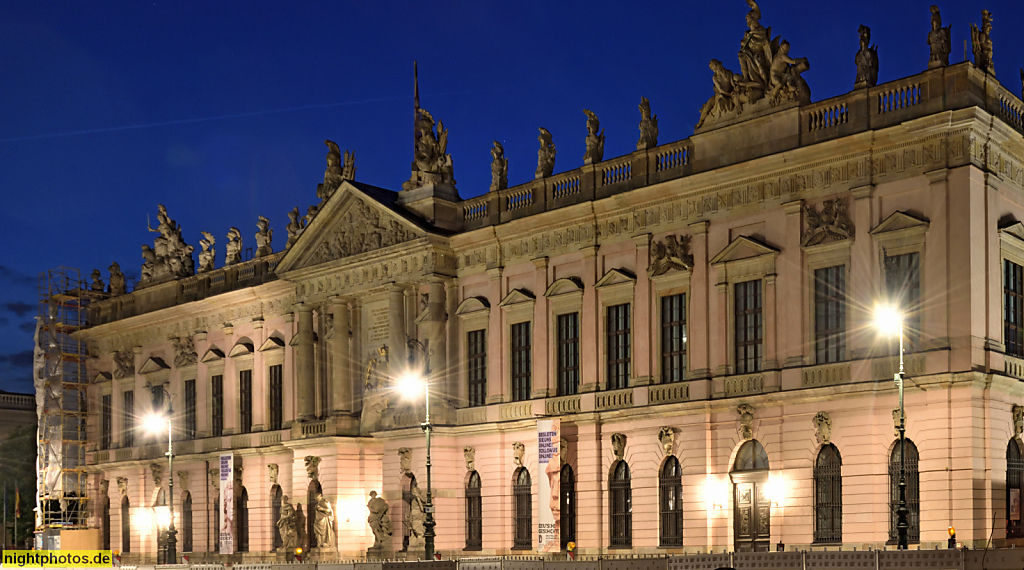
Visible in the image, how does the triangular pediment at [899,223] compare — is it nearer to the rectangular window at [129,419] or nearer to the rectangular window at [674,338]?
the rectangular window at [674,338]

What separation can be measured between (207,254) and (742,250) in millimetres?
32022

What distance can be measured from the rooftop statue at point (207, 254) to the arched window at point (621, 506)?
27.7 metres

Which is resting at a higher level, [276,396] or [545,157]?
[545,157]

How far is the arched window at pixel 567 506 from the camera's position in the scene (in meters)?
43.3

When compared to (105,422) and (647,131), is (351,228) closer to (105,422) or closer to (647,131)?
(647,131)

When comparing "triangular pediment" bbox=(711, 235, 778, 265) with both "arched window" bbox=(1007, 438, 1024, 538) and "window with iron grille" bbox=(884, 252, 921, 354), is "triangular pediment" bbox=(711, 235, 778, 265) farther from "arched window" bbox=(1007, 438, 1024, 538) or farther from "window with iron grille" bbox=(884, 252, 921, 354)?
"arched window" bbox=(1007, 438, 1024, 538)

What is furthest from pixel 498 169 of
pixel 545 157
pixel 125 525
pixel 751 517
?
pixel 125 525

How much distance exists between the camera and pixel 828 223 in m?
36.7

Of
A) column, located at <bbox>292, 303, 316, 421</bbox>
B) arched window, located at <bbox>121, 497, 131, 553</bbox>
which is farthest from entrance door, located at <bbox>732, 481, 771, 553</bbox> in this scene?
arched window, located at <bbox>121, 497, 131, 553</bbox>

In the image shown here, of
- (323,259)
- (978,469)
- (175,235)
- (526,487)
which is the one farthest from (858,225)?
(175,235)

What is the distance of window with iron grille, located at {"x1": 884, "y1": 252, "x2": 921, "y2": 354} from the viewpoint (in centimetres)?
3472

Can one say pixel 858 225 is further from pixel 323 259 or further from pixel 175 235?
pixel 175 235

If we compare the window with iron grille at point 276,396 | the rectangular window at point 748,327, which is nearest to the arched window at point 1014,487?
the rectangular window at point 748,327

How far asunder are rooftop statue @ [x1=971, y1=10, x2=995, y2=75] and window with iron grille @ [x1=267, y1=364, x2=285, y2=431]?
3179 cm
